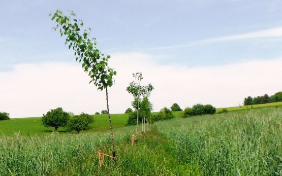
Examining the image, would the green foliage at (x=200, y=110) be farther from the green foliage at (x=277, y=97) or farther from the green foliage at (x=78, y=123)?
the green foliage at (x=78, y=123)

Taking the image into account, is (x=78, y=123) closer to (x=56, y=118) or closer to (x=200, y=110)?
(x=56, y=118)

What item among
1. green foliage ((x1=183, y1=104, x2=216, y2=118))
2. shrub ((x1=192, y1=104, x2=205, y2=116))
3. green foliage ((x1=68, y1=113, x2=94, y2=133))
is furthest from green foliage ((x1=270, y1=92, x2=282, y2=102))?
green foliage ((x1=68, y1=113, x2=94, y2=133))

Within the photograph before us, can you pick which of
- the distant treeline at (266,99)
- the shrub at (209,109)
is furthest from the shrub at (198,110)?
the distant treeline at (266,99)

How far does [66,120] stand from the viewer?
5581cm

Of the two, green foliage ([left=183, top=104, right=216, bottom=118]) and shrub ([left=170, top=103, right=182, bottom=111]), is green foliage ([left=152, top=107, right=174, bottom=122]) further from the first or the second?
shrub ([left=170, top=103, right=182, bottom=111])

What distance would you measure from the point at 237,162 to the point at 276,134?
4.07 ft

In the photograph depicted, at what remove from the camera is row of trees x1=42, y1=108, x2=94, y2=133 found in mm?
51969

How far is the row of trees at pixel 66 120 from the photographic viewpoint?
51969 mm

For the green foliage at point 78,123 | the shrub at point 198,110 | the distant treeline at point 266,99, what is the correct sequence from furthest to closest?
the distant treeline at point 266,99
the shrub at point 198,110
the green foliage at point 78,123

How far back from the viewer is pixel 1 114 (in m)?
92.3

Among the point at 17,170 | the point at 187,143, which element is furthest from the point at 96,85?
the point at 187,143

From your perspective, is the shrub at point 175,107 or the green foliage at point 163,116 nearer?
the green foliage at point 163,116

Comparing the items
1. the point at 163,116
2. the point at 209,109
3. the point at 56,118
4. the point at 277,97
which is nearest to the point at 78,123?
the point at 56,118

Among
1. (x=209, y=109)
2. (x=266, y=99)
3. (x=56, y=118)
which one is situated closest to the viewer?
(x=56, y=118)
